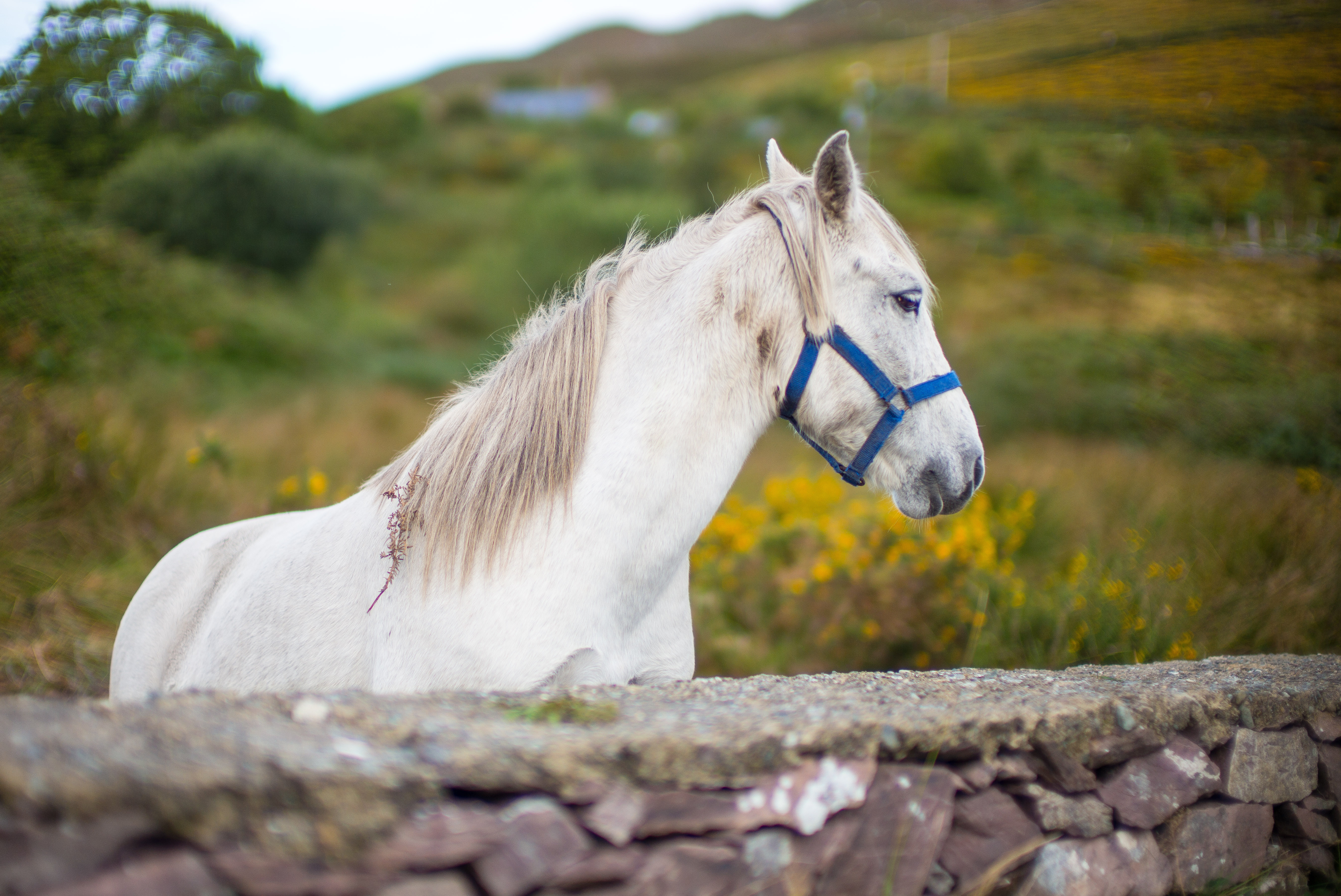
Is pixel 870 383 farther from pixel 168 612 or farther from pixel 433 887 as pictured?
pixel 168 612

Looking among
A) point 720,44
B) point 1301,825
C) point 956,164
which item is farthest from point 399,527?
point 720,44

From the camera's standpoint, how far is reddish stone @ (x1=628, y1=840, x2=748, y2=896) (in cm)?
138

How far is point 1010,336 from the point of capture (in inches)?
473

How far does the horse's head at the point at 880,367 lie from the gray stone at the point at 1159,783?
828 mm

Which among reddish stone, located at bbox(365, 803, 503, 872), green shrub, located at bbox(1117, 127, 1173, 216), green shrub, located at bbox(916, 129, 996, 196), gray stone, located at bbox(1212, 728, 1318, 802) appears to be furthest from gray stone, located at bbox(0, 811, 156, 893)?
green shrub, located at bbox(916, 129, 996, 196)

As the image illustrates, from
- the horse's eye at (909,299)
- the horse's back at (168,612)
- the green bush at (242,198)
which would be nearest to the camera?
the horse's eye at (909,299)

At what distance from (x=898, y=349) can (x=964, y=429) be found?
1.03ft

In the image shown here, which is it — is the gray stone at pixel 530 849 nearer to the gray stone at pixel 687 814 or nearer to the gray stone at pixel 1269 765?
the gray stone at pixel 687 814

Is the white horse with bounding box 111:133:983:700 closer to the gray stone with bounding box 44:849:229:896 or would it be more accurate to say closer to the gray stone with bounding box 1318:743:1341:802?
the gray stone with bounding box 44:849:229:896

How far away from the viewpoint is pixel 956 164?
43.3 feet

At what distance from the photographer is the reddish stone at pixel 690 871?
4.53ft

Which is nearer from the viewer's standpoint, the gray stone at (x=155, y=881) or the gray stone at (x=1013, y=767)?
the gray stone at (x=155, y=881)

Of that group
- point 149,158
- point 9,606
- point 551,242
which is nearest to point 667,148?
point 551,242

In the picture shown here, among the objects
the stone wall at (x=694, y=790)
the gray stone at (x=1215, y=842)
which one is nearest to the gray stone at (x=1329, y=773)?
the stone wall at (x=694, y=790)
